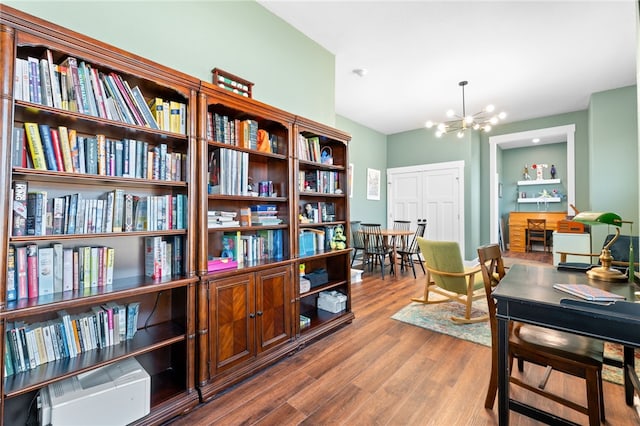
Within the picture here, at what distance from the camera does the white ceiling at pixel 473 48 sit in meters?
2.57

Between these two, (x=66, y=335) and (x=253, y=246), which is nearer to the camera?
(x=66, y=335)

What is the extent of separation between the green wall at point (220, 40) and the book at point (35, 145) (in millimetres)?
635

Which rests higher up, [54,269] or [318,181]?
[318,181]

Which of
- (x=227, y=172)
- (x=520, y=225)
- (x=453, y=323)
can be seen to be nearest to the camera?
(x=227, y=172)

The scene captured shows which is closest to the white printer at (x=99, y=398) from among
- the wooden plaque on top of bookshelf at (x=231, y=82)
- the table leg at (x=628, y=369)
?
the wooden plaque on top of bookshelf at (x=231, y=82)

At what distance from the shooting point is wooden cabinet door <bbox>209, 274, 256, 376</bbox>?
177 cm

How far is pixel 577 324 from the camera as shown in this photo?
1.16 m

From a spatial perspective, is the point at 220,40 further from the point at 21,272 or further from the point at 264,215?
the point at 21,272

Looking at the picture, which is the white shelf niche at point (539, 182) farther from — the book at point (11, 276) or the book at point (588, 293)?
the book at point (11, 276)

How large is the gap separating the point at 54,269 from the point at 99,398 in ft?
2.14

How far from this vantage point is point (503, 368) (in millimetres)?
1352

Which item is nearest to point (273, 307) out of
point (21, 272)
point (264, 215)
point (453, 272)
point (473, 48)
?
point (264, 215)

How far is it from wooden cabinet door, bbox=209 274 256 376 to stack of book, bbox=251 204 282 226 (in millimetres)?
474

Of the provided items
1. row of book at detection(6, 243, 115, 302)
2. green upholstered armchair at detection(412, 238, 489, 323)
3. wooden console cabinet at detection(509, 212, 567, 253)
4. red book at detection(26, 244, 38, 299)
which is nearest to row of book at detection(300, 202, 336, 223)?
green upholstered armchair at detection(412, 238, 489, 323)
